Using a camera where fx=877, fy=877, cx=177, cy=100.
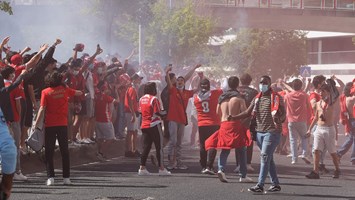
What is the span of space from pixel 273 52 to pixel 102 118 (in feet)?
195

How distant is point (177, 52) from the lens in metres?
58.0

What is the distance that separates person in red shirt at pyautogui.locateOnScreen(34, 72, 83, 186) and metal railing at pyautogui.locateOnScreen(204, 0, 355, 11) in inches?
1705

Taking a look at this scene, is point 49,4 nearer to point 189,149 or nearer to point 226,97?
point 189,149

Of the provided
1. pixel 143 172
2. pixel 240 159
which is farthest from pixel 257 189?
pixel 143 172

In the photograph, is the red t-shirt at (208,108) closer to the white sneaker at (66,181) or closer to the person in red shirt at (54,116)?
the person in red shirt at (54,116)

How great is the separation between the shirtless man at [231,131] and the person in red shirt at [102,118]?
4.39m

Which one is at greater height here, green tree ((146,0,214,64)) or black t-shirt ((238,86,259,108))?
green tree ((146,0,214,64))

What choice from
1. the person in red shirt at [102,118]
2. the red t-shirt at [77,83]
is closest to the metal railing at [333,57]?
the person in red shirt at [102,118]

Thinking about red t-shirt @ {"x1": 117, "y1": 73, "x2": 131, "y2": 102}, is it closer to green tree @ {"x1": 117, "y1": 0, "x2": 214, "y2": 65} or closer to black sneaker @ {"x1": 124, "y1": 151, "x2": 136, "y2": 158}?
black sneaker @ {"x1": 124, "y1": 151, "x2": 136, "y2": 158}

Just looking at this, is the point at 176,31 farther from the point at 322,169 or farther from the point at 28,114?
the point at 28,114

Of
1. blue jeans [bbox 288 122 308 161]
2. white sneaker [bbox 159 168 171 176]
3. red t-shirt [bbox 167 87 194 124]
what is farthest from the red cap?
blue jeans [bbox 288 122 308 161]

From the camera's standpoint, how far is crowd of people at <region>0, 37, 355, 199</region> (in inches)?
502

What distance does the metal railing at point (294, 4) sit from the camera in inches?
2245

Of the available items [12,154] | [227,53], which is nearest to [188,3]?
[227,53]
